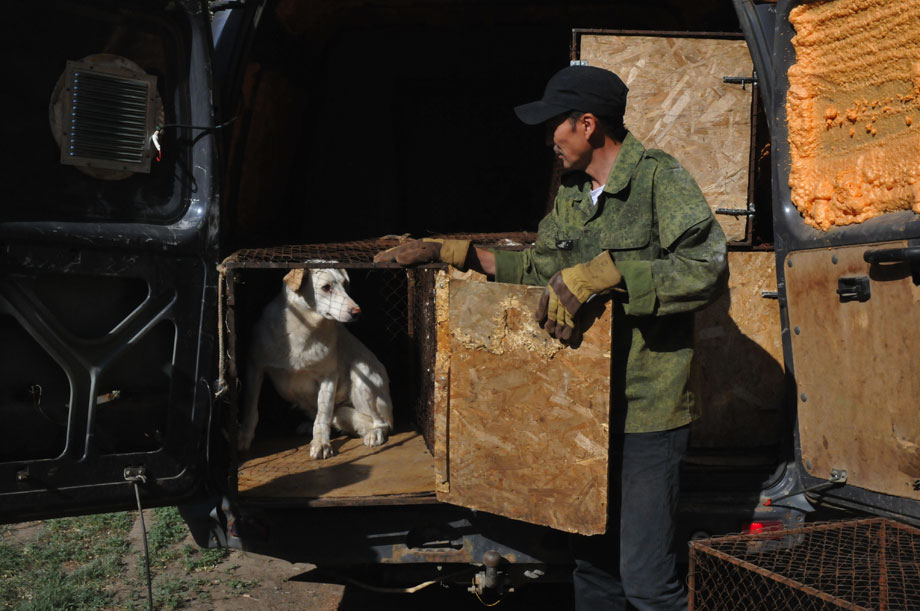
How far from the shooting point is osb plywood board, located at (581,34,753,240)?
400 centimetres

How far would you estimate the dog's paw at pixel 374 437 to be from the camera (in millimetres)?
4598

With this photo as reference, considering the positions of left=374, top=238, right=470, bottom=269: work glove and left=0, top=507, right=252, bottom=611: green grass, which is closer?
left=374, top=238, right=470, bottom=269: work glove

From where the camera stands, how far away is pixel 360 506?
10.7ft

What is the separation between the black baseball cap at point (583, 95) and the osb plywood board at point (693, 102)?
129 cm

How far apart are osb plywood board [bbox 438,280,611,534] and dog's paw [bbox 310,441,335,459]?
158 centimetres

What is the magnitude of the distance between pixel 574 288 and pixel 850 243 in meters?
0.86

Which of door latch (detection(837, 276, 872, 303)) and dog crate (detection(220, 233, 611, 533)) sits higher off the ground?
door latch (detection(837, 276, 872, 303))

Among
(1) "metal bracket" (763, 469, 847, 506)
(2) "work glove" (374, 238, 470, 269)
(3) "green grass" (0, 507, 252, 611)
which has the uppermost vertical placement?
(2) "work glove" (374, 238, 470, 269)

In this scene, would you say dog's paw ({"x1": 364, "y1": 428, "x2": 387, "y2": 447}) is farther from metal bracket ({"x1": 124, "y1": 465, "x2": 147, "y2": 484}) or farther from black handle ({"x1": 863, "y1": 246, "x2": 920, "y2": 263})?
black handle ({"x1": 863, "y1": 246, "x2": 920, "y2": 263})

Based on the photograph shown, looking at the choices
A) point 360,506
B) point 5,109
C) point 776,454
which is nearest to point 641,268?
point 360,506

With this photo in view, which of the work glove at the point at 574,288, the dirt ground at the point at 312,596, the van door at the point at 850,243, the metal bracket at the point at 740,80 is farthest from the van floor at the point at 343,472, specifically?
the metal bracket at the point at 740,80

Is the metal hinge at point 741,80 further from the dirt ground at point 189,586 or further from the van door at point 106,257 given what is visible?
the dirt ground at point 189,586

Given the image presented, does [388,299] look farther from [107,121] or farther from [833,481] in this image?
[833,481]

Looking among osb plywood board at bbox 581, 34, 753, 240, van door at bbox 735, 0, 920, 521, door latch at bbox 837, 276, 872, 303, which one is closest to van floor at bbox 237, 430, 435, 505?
van door at bbox 735, 0, 920, 521
